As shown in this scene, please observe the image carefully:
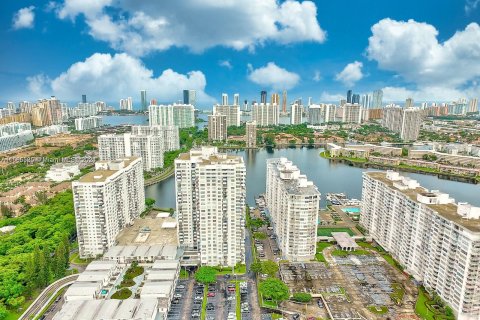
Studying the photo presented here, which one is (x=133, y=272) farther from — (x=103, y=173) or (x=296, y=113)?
(x=296, y=113)

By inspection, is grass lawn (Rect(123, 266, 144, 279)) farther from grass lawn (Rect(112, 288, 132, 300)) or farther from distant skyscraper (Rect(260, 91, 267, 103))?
distant skyscraper (Rect(260, 91, 267, 103))

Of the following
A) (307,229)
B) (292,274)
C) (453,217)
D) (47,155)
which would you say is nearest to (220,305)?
(292,274)

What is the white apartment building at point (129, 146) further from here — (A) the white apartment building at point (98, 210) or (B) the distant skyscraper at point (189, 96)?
(B) the distant skyscraper at point (189, 96)

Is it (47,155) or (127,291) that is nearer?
(127,291)

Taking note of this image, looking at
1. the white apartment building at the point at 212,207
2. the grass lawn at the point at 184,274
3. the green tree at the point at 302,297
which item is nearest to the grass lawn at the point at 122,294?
the grass lawn at the point at 184,274

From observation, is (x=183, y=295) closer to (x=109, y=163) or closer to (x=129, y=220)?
(x=129, y=220)

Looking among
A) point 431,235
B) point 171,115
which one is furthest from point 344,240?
point 171,115
